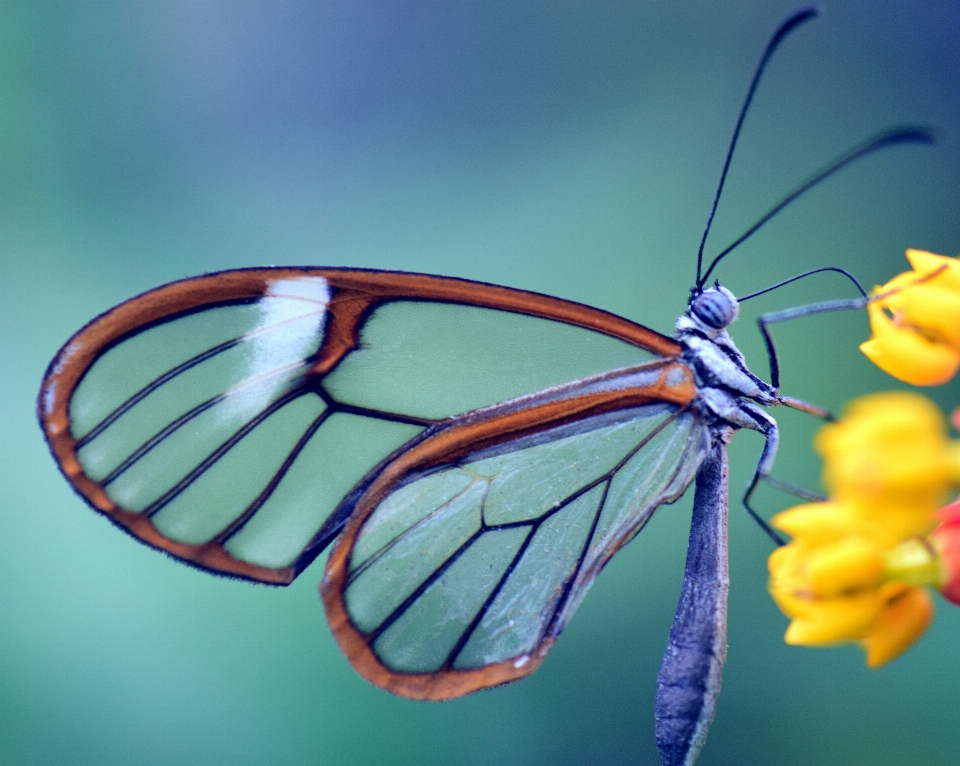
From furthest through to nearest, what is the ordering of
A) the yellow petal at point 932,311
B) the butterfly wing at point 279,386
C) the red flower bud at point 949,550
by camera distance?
the butterfly wing at point 279,386 → the yellow petal at point 932,311 → the red flower bud at point 949,550

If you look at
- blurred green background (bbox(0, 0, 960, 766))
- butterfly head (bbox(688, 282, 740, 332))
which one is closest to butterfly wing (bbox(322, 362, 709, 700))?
butterfly head (bbox(688, 282, 740, 332))

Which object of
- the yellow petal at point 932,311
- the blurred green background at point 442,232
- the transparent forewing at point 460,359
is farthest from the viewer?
the blurred green background at point 442,232

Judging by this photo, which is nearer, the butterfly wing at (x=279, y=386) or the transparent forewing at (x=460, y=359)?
the butterfly wing at (x=279, y=386)

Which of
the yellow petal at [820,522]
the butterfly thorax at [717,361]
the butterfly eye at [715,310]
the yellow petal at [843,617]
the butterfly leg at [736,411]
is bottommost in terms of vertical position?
the yellow petal at [843,617]

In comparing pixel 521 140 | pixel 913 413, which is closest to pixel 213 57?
pixel 521 140

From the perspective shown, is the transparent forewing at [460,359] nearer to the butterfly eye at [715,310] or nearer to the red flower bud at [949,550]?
the butterfly eye at [715,310]

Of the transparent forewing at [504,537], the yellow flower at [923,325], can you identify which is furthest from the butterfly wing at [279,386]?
the yellow flower at [923,325]

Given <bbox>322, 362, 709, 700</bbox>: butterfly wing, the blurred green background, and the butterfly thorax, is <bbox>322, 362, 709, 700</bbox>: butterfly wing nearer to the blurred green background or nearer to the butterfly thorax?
the butterfly thorax
